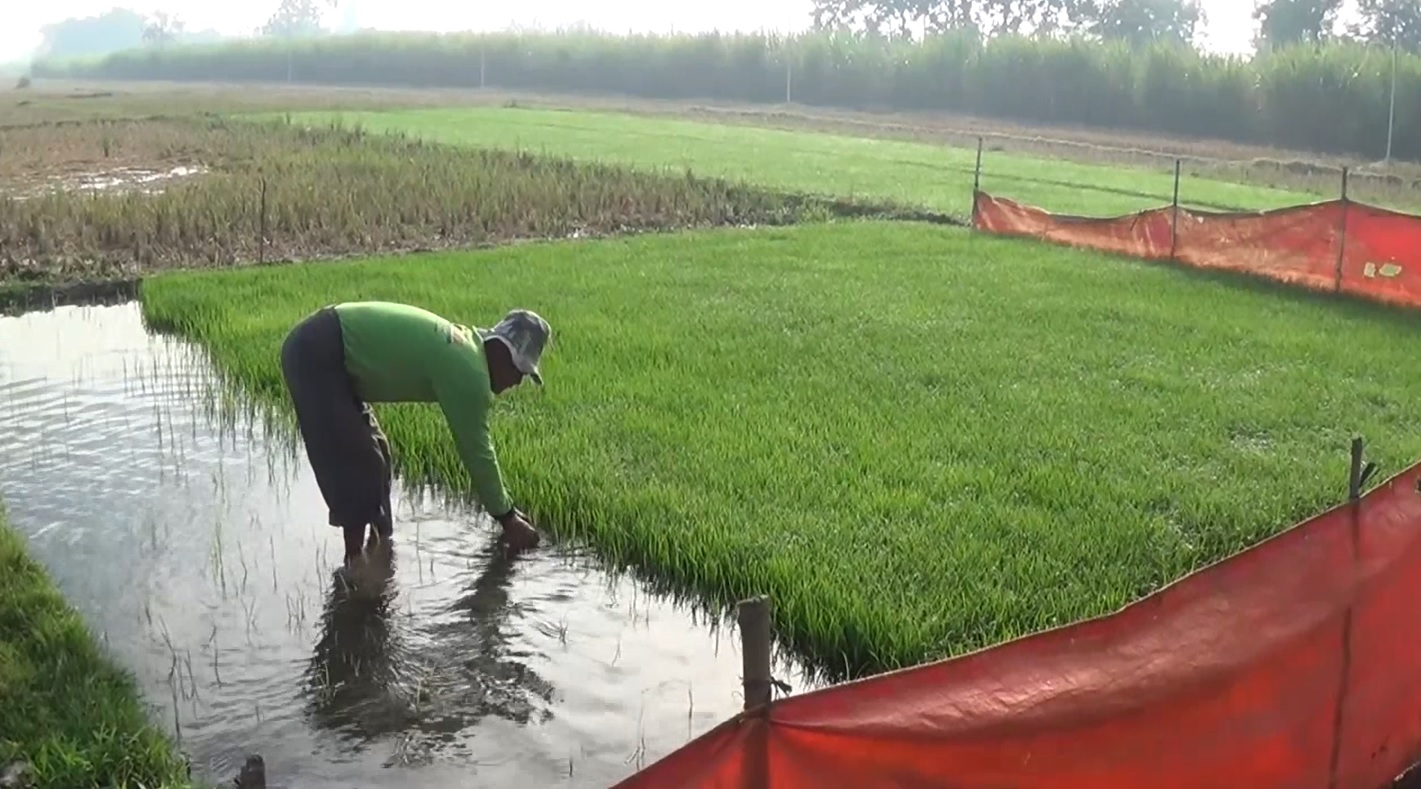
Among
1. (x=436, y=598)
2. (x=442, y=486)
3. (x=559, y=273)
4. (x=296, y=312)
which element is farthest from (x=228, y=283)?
(x=436, y=598)

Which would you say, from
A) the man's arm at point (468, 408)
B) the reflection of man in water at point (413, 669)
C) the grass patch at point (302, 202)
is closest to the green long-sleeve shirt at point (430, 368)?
the man's arm at point (468, 408)

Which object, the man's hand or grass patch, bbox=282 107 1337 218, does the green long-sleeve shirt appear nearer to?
the man's hand

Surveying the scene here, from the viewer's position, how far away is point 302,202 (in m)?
14.5

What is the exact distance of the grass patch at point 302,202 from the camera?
42.4 ft

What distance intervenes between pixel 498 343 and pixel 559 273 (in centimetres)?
708

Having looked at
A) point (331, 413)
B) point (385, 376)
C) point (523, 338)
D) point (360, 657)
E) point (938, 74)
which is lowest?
point (360, 657)

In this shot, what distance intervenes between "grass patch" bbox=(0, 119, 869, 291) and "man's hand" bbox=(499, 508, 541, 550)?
797 centimetres

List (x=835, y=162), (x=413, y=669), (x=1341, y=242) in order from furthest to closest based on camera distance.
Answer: (x=835, y=162)
(x=1341, y=242)
(x=413, y=669)

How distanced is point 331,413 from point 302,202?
34.2 ft

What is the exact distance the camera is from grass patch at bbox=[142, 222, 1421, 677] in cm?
500

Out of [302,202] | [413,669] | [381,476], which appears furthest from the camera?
[302,202]

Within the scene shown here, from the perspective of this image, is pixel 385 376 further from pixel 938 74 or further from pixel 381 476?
pixel 938 74

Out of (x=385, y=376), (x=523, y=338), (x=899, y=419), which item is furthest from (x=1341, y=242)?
(x=385, y=376)

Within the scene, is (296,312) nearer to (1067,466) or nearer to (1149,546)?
(1067,466)
